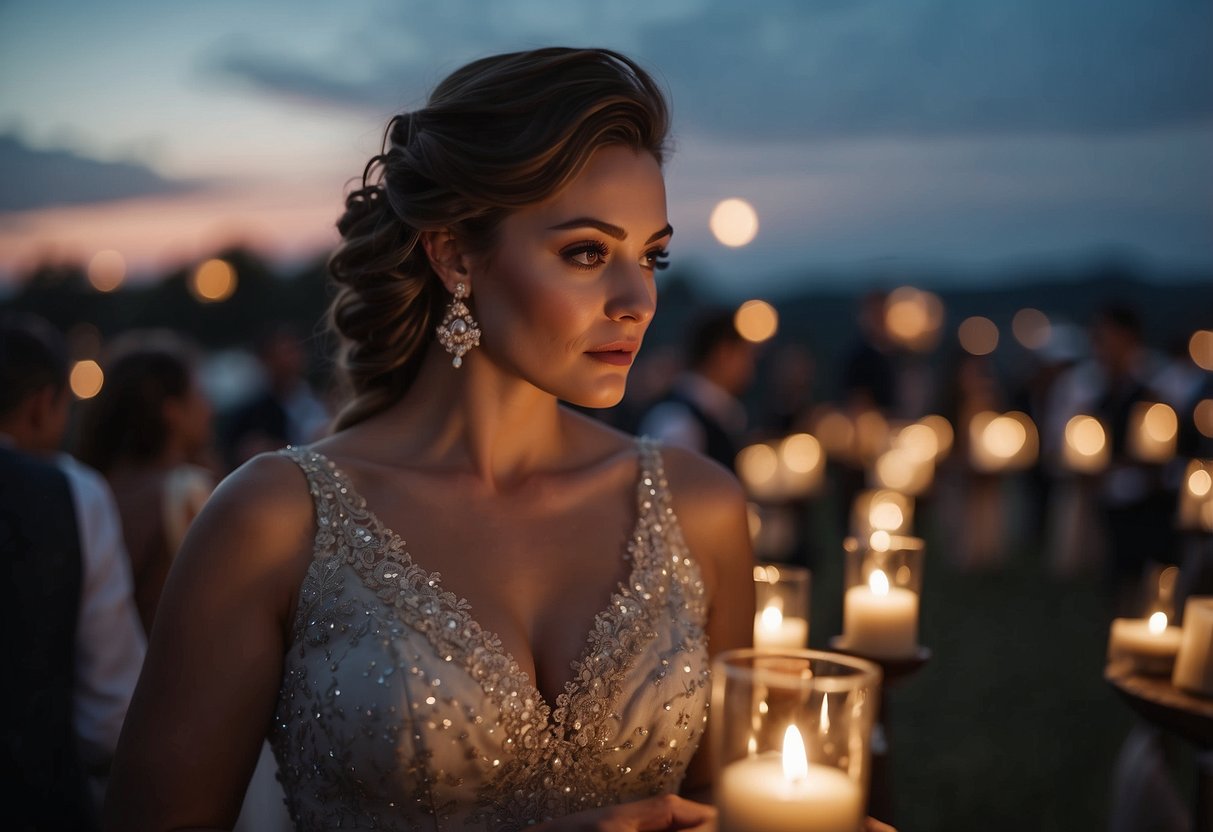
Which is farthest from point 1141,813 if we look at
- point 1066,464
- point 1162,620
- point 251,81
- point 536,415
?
point 1066,464

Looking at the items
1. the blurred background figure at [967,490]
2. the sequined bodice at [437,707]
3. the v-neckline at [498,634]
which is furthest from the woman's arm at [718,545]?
the blurred background figure at [967,490]

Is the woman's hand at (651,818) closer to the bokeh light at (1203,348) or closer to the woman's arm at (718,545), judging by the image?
the woman's arm at (718,545)

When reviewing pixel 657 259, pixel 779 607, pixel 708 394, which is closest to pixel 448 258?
pixel 657 259

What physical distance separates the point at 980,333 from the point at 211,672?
69.5 ft

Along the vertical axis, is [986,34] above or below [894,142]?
above

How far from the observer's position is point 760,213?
14.5 ft

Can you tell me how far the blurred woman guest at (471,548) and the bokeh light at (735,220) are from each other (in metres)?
2.13

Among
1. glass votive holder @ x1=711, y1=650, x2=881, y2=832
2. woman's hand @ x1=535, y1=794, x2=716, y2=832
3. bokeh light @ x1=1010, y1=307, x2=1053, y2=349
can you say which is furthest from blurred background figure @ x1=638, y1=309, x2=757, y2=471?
bokeh light @ x1=1010, y1=307, x2=1053, y2=349

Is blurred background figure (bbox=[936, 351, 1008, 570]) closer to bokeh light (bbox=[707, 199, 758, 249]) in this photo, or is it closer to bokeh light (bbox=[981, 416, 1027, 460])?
bokeh light (bbox=[981, 416, 1027, 460])

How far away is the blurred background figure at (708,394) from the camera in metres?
5.70

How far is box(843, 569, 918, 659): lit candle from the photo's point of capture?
2.41m

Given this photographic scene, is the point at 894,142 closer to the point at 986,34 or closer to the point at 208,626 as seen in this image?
the point at 986,34

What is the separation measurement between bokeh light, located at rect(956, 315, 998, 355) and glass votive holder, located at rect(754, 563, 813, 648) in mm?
19412

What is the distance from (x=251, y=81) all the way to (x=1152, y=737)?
437 centimetres
